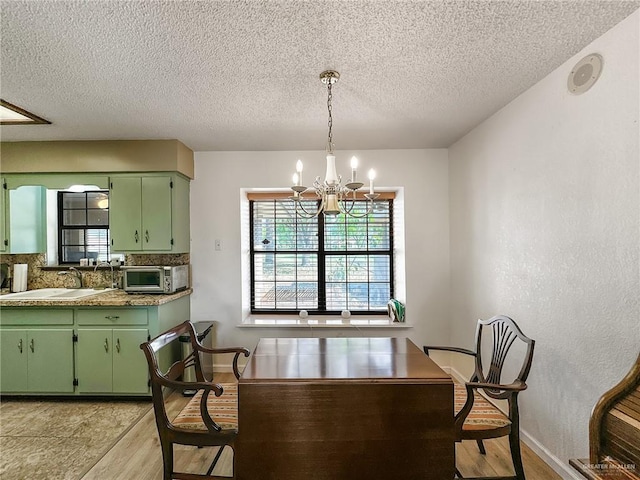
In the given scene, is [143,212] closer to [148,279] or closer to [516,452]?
[148,279]

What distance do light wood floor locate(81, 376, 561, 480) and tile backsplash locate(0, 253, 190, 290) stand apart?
5.25 ft

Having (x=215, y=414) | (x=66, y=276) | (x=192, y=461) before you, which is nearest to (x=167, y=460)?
(x=215, y=414)

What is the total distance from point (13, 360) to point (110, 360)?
0.80 metres

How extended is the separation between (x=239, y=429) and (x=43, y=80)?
2212mm

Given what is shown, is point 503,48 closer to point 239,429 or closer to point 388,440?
point 388,440

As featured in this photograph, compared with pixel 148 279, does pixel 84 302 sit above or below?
below

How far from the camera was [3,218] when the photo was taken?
10.1 feet

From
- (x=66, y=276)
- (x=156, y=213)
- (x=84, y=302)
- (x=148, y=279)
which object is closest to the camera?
(x=84, y=302)

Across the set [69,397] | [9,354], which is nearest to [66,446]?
[69,397]

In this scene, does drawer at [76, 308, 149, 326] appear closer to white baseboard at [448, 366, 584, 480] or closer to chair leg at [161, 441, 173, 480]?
chair leg at [161, 441, 173, 480]

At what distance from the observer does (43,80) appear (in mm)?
1914

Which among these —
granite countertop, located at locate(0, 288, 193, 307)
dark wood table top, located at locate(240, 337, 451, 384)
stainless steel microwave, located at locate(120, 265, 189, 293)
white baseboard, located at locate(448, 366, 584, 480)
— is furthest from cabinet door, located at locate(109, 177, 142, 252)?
white baseboard, located at locate(448, 366, 584, 480)

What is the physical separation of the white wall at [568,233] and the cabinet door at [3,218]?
168 inches

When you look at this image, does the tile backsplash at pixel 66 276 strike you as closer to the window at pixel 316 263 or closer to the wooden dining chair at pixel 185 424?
the window at pixel 316 263
